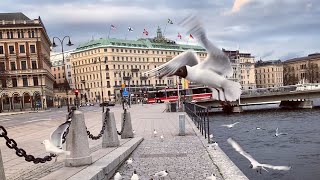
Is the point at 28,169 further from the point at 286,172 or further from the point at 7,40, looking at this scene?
the point at 7,40

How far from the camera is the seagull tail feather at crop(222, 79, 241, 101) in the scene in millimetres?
2576

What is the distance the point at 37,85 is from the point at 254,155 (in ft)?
259

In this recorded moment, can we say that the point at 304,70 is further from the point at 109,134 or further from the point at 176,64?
the point at 176,64

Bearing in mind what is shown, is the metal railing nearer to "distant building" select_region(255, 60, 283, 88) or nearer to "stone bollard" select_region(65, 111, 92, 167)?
"distant building" select_region(255, 60, 283, 88)

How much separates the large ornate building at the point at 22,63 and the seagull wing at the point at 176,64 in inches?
3443

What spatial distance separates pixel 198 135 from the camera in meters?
18.2

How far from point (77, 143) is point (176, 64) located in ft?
23.4

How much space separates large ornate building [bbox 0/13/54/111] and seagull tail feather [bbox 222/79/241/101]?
288ft

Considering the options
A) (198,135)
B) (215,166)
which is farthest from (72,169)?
(198,135)

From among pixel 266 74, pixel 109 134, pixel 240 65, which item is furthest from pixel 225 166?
pixel 240 65

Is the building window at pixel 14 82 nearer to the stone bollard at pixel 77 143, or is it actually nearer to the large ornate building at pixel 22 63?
the large ornate building at pixel 22 63

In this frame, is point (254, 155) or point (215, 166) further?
point (254, 155)

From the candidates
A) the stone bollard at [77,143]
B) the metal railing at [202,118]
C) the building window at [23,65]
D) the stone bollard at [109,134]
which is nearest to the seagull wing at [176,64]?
the stone bollard at [77,143]

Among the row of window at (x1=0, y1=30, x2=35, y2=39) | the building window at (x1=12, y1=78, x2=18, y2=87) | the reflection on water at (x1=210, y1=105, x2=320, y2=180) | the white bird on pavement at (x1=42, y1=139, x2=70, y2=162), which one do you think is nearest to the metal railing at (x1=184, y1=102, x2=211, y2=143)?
the reflection on water at (x1=210, y1=105, x2=320, y2=180)
